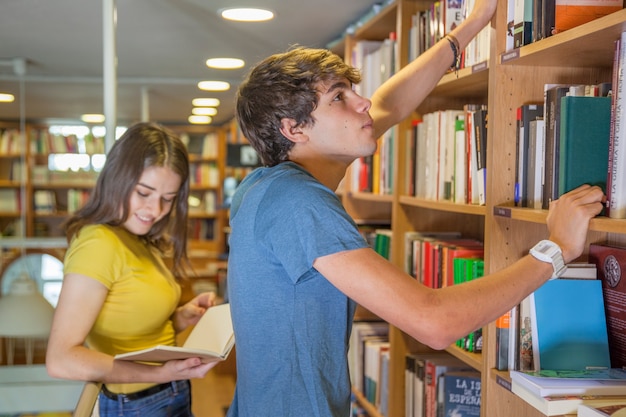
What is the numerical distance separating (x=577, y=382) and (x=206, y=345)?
101 cm

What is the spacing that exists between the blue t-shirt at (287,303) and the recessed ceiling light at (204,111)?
5.61 m

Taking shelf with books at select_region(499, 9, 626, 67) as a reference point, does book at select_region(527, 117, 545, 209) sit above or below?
below

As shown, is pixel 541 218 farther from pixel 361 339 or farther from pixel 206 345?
pixel 361 339

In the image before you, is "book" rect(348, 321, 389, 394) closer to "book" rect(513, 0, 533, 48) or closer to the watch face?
the watch face

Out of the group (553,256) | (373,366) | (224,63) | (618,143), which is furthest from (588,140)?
(224,63)

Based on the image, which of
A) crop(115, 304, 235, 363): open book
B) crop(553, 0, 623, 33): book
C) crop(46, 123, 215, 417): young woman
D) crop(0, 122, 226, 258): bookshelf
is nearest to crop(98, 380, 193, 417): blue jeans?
crop(46, 123, 215, 417): young woman

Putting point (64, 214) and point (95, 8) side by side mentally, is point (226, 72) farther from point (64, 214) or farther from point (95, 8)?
point (64, 214)

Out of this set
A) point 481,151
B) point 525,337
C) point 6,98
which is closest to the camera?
point 525,337

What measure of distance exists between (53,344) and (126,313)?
0.23 m

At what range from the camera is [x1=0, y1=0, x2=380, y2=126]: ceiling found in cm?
270

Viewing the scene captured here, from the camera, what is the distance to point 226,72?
4.50 m

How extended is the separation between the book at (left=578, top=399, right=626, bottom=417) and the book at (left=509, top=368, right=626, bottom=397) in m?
0.04

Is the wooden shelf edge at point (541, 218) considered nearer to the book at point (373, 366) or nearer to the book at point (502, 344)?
the book at point (502, 344)

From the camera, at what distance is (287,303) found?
1.34 m
